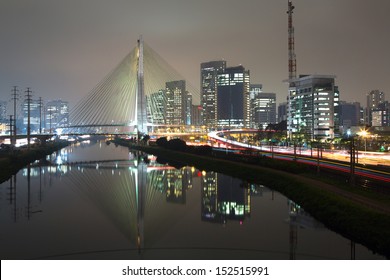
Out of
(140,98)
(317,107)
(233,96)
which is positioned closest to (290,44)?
(317,107)

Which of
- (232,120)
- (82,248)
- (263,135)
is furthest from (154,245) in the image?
(232,120)

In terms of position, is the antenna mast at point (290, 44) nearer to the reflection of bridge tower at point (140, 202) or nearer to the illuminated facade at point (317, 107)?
the illuminated facade at point (317, 107)

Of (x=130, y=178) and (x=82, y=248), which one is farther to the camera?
(x=130, y=178)

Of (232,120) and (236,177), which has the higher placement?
(232,120)

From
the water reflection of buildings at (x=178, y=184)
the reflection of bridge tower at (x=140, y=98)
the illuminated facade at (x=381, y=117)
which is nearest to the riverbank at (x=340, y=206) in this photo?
the water reflection of buildings at (x=178, y=184)

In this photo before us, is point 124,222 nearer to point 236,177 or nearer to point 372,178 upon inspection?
point 372,178

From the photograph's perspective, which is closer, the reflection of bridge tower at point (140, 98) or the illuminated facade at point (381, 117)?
the reflection of bridge tower at point (140, 98)

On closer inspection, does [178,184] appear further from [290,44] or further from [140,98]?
[290,44]
